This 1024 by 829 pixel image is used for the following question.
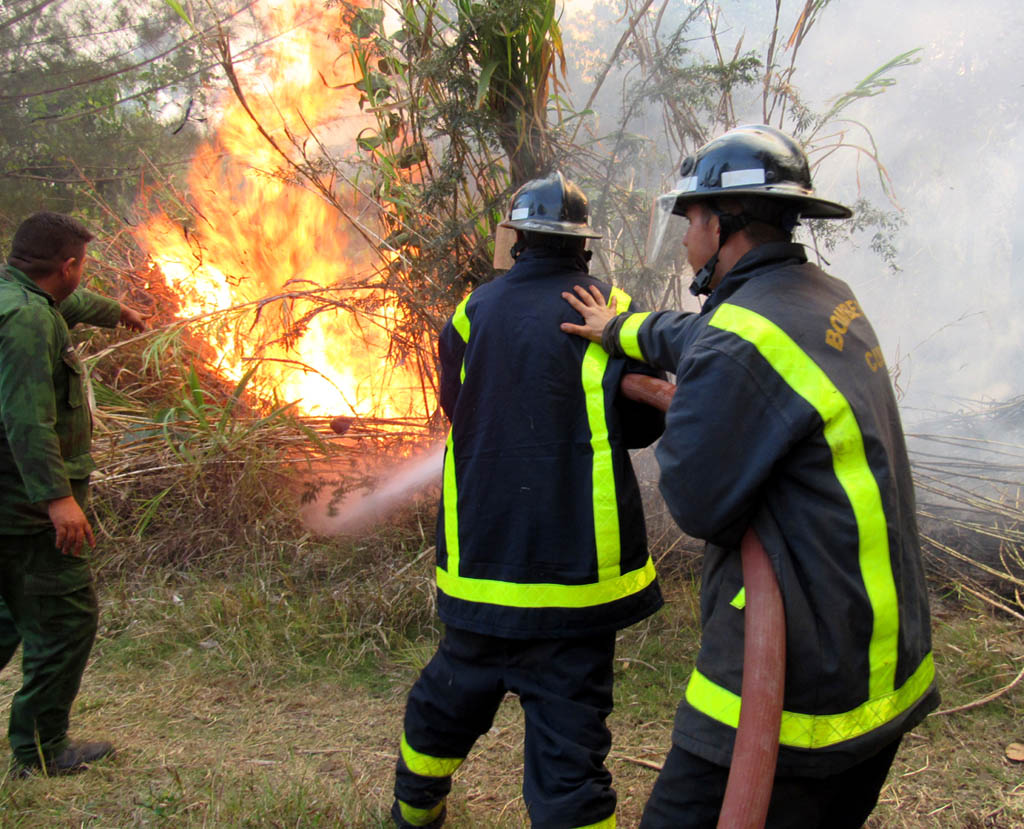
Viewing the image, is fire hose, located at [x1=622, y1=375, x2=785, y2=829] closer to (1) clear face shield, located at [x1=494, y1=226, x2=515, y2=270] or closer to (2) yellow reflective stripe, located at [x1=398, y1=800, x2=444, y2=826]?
(2) yellow reflective stripe, located at [x1=398, y1=800, x2=444, y2=826]

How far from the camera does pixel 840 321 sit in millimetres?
1624

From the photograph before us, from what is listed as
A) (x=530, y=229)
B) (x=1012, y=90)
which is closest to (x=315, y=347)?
(x=530, y=229)

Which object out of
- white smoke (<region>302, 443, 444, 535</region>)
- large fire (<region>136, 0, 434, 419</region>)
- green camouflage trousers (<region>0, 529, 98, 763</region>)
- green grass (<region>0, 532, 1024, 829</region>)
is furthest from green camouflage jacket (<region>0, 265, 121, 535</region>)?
large fire (<region>136, 0, 434, 419</region>)

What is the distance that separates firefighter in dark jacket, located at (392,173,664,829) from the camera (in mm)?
2221

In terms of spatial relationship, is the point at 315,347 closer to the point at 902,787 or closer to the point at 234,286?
the point at 234,286

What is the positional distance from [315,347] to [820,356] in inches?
209

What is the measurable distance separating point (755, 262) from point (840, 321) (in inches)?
9.0

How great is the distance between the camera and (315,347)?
6316mm

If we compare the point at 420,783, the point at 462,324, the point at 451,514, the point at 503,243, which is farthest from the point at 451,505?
the point at 503,243

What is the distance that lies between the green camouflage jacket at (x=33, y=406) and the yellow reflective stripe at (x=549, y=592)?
1688 millimetres

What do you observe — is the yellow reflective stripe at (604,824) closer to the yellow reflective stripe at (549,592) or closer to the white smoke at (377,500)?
the yellow reflective stripe at (549,592)

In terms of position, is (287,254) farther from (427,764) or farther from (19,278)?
(427,764)

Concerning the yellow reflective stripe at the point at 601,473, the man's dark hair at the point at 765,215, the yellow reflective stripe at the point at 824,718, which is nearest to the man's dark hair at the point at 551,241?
the yellow reflective stripe at the point at 601,473

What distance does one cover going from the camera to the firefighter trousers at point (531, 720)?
216 centimetres
